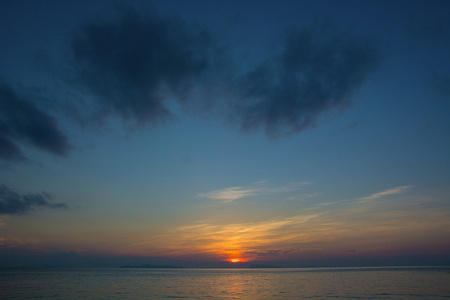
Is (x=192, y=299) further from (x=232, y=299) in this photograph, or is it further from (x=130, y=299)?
(x=130, y=299)

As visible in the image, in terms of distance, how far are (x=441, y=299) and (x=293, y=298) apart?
24084 mm

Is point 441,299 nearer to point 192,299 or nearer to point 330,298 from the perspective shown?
point 330,298

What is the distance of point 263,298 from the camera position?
48688 mm

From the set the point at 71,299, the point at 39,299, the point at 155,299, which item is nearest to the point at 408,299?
the point at 155,299

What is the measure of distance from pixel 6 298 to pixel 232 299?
124 feet

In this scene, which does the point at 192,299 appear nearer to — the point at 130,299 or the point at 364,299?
the point at 130,299

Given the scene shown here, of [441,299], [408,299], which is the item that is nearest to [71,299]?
[408,299]

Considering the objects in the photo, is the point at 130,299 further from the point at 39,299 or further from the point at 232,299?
the point at 232,299

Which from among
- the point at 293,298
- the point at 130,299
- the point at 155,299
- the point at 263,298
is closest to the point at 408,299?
the point at 293,298

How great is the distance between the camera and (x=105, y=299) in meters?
47.1

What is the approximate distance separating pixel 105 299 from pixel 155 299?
8.33 meters

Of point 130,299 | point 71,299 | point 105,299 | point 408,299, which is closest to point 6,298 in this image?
point 71,299

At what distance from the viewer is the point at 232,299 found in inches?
1887

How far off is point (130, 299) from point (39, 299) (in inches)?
572
